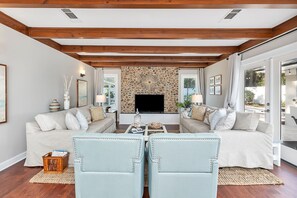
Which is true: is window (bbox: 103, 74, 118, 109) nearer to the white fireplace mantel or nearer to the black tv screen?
the black tv screen

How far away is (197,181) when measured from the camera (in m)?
2.13

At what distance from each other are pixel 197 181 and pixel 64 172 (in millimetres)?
2145

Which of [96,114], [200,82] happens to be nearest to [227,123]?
[96,114]

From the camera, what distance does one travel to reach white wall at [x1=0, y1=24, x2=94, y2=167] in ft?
11.3

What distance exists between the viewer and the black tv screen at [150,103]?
8695 millimetres

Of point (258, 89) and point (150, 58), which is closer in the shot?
point (258, 89)

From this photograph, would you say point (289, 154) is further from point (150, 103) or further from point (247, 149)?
point (150, 103)

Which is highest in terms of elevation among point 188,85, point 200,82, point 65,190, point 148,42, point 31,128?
point 148,42

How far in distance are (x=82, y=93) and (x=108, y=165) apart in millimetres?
5448

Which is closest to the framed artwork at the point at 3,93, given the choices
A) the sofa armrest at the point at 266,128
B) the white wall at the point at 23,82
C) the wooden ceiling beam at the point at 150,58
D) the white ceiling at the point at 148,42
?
the white wall at the point at 23,82

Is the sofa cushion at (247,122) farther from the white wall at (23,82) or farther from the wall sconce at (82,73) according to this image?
the wall sconce at (82,73)

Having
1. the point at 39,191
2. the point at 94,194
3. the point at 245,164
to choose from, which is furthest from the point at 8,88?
the point at 245,164

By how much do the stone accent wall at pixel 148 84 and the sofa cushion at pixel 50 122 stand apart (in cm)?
504

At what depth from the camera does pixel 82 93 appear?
23.4 ft
